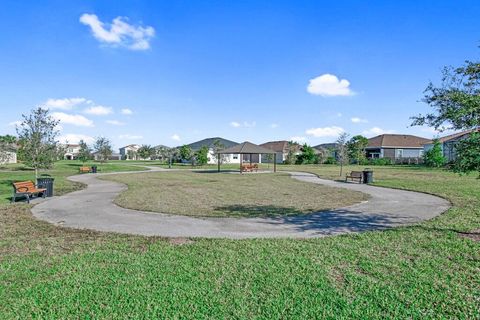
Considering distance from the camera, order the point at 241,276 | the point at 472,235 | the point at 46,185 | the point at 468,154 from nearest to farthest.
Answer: the point at 241,276
the point at 468,154
the point at 472,235
the point at 46,185

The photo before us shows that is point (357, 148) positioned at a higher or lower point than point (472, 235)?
higher

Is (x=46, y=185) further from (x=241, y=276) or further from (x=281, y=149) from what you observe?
(x=281, y=149)

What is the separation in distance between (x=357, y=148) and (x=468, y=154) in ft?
186

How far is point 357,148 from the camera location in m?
59.8

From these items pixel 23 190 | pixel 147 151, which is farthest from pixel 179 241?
pixel 147 151

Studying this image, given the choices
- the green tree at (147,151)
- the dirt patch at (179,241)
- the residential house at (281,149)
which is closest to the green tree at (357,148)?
the residential house at (281,149)

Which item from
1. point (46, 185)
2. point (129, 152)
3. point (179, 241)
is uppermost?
point (129, 152)

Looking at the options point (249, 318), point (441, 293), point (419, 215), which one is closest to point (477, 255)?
point (441, 293)

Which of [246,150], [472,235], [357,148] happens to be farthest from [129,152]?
[472,235]

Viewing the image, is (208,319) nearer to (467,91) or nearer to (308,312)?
(308,312)

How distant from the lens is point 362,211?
35.5ft

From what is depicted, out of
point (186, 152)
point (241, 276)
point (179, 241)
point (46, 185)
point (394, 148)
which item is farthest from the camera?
point (394, 148)

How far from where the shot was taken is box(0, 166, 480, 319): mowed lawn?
155 inches

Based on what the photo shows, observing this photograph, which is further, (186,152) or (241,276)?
(186,152)
